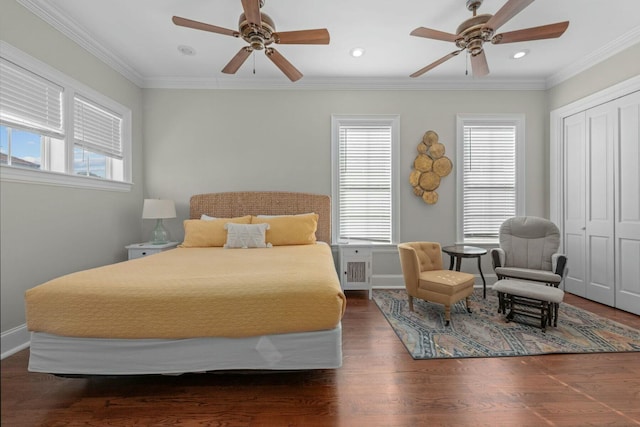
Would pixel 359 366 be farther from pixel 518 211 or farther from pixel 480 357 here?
pixel 518 211

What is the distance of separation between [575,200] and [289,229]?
373cm

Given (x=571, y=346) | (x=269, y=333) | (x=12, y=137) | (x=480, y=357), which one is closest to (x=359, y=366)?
(x=269, y=333)

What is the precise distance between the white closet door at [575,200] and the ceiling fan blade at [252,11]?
13.4 feet

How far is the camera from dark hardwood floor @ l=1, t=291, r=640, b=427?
5.88 ft

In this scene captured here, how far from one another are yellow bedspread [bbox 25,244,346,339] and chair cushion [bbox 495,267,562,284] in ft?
8.00

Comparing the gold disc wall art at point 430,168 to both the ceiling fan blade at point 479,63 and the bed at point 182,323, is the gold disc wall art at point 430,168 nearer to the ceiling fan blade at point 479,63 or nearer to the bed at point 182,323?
the ceiling fan blade at point 479,63

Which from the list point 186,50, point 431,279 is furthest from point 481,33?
point 186,50

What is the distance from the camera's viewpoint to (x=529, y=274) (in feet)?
10.9

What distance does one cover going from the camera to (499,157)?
444 cm

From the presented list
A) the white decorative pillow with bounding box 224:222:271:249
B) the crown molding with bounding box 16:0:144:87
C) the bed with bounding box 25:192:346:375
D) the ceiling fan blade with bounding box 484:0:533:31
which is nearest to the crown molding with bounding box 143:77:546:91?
the crown molding with bounding box 16:0:144:87

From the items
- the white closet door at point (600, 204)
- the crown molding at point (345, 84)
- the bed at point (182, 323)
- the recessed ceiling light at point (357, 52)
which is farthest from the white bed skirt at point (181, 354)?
the white closet door at point (600, 204)

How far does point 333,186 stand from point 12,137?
11.0ft

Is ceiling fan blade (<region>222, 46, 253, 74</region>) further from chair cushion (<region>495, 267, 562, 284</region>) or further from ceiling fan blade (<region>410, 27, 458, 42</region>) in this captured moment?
chair cushion (<region>495, 267, 562, 284</region>)

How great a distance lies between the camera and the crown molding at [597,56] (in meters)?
3.29
